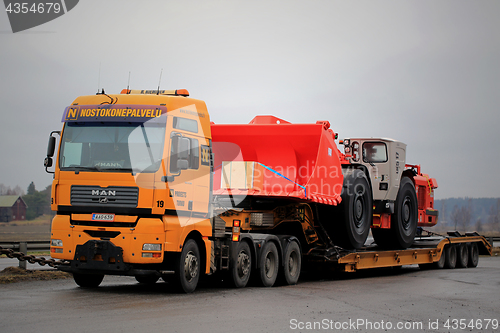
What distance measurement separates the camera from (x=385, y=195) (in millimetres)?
16922

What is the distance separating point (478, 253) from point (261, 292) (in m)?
14.5

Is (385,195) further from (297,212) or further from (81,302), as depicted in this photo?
(81,302)

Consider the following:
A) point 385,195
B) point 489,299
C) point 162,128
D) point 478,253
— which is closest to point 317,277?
point 385,195

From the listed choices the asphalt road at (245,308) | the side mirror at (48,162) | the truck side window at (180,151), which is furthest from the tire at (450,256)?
the side mirror at (48,162)

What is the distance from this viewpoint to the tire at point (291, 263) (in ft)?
44.9

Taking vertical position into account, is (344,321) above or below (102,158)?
below

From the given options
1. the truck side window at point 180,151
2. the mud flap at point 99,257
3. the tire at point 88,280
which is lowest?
the tire at point 88,280

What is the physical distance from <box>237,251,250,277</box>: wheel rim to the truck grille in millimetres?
3029

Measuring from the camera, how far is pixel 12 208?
377 ft

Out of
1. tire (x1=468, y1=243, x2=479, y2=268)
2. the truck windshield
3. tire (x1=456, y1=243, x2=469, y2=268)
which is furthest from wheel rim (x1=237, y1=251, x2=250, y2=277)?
tire (x1=468, y1=243, x2=479, y2=268)

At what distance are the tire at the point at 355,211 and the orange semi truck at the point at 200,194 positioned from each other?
0.10ft

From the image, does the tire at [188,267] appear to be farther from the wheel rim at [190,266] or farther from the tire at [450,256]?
the tire at [450,256]

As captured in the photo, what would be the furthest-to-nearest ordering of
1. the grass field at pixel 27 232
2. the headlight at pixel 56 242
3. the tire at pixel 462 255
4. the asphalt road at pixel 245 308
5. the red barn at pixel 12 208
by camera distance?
the red barn at pixel 12 208 < the grass field at pixel 27 232 < the tire at pixel 462 255 < the headlight at pixel 56 242 < the asphalt road at pixel 245 308

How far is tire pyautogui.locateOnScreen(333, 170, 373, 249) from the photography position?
15055 mm
